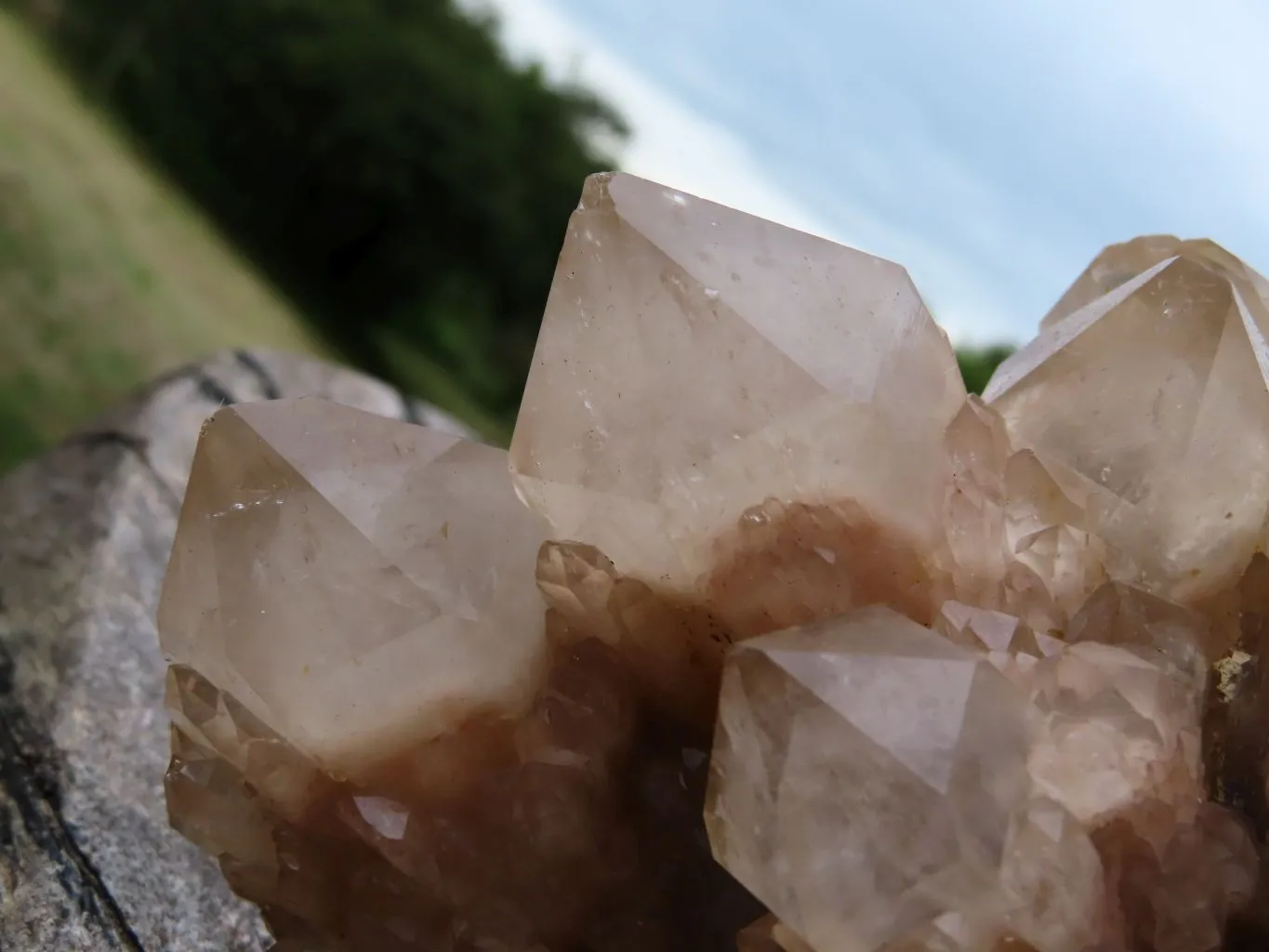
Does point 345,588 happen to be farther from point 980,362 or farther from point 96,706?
point 980,362

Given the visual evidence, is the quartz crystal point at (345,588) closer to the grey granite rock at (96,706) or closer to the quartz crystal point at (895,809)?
the quartz crystal point at (895,809)

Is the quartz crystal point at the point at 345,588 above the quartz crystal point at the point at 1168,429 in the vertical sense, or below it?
below

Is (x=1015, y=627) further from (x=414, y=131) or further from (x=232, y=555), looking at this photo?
(x=414, y=131)

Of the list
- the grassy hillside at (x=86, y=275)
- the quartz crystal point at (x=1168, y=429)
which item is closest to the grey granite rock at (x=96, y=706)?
the quartz crystal point at (x=1168, y=429)

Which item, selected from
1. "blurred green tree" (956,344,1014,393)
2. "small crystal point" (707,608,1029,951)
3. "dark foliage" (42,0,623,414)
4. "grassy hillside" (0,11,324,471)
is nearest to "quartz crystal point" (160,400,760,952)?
"small crystal point" (707,608,1029,951)

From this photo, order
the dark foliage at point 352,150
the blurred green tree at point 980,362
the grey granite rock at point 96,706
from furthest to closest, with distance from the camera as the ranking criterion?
the dark foliage at point 352,150, the blurred green tree at point 980,362, the grey granite rock at point 96,706

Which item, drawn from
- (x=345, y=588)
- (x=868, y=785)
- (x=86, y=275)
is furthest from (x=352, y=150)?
(x=868, y=785)

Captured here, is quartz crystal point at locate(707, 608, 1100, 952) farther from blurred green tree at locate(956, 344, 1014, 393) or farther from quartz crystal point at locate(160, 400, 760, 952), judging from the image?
blurred green tree at locate(956, 344, 1014, 393)
